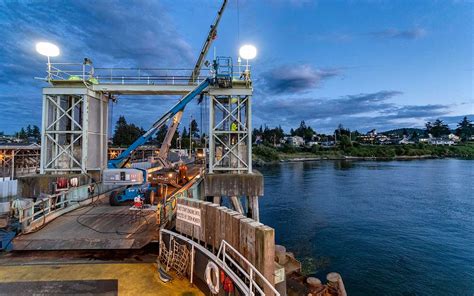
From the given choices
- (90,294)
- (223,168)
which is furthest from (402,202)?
(90,294)

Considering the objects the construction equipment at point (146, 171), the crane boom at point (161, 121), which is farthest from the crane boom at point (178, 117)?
the crane boom at point (161, 121)

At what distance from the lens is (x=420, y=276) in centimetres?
1633

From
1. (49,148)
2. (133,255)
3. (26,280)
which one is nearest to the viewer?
(26,280)

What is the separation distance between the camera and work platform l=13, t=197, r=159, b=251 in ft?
31.0

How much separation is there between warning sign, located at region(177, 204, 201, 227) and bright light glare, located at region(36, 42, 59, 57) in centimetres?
1639

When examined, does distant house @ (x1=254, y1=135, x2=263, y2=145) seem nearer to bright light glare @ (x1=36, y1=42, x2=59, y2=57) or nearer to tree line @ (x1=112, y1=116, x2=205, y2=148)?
tree line @ (x1=112, y1=116, x2=205, y2=148)

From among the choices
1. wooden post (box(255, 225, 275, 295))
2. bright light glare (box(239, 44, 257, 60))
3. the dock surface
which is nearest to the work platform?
the dock surface

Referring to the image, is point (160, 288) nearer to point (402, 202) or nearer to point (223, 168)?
point (223, 168)

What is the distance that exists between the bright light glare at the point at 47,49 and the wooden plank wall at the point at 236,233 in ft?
53.5

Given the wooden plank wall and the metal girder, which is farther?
the metal girder

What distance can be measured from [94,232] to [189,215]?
16.3 ft

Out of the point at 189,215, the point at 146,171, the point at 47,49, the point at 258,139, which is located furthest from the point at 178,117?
the point at 258,139

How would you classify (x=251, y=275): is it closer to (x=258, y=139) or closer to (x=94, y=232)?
(x=94, y=232)

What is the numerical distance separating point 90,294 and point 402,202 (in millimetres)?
37492
